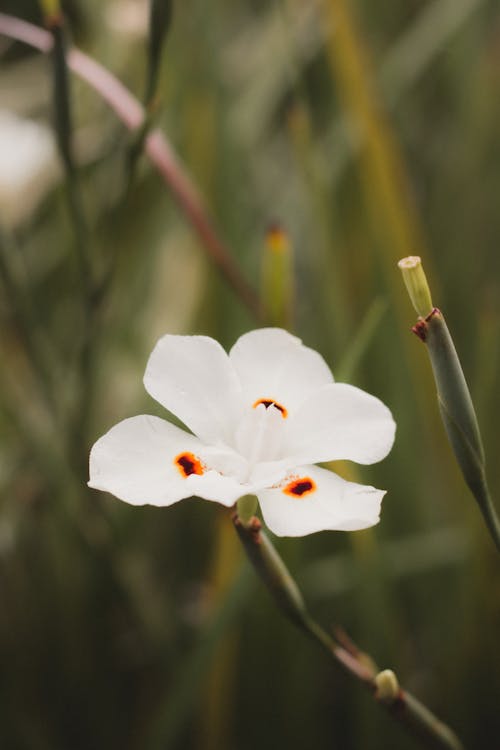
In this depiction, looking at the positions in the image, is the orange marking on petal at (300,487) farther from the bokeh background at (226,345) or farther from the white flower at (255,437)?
the bokeh background at (226,345)

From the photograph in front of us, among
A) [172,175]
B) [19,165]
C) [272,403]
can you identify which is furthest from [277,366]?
[19,165]

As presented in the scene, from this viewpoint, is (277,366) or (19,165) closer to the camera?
(277,366)

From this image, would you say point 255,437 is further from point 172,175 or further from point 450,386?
point 172,175

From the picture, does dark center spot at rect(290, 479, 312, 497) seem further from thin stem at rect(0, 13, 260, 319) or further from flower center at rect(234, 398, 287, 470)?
thin stem at rect(0, 13, 260, 319)

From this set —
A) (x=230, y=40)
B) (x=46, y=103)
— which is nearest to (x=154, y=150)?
(x=46, y=103)

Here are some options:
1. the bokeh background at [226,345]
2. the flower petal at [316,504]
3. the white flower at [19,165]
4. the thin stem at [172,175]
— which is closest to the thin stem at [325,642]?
the flower petal at [316,504]

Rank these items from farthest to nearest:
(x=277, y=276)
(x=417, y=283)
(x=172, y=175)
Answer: (x=172, y=175) < (x=277, y=276) < (x=417, y=283)
